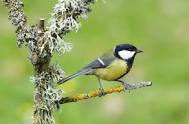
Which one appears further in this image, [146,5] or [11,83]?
[146,5]

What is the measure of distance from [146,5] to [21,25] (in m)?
6.30

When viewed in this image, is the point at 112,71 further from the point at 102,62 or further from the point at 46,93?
the point at 46,93

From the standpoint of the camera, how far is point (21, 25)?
2.16 meters

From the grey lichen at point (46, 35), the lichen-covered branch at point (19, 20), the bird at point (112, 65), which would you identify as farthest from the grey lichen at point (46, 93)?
the bird at point (112, 65)

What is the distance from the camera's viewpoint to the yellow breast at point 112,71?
2799mm

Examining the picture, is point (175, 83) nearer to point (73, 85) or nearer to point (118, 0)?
point (73, 85)

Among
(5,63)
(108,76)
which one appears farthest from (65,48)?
(5,63)

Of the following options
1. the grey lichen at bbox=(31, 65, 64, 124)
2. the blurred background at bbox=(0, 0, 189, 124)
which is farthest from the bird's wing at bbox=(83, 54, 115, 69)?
the blurred background at bbox=(0, 0, 189, 124)

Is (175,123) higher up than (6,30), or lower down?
lower down

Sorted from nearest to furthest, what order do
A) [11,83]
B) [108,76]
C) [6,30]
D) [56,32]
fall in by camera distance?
[56,32], [108,76], [11,83], [6,30]

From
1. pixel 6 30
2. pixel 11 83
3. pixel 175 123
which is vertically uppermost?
pixel 6 30

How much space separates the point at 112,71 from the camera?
2.86 m

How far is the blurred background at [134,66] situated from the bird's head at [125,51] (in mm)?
2461

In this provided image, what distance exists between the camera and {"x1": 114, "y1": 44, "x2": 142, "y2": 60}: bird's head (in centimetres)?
263
